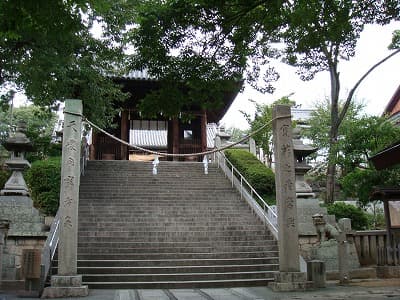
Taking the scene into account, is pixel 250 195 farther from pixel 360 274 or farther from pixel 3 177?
pixel 3 177

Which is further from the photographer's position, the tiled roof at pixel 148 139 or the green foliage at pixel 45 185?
the tiled roof at pixel 148 139

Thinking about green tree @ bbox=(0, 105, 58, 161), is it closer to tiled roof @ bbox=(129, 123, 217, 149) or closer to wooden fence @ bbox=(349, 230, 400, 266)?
tiled roof @ bbox=(129, 123, 217, 149)

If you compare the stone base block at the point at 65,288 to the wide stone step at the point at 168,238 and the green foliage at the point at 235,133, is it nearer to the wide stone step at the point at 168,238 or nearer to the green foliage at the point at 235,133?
the wide stone step at the point at 168,238

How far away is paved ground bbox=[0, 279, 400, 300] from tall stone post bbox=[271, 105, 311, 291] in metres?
0.36

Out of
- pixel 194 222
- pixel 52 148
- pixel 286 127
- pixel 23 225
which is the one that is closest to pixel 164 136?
pixel 52 148

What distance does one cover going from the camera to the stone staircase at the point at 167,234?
1007 centimetres

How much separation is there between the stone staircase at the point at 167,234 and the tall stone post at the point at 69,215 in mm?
1479

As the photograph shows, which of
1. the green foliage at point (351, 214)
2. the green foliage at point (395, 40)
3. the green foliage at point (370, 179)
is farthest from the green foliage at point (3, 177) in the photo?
the green foliage at point (395, 40)

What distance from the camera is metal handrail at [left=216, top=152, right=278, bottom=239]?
12570 mm

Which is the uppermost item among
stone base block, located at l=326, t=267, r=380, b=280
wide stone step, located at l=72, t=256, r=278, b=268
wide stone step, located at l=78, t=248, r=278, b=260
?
wide stone step, located at l=78, t=248, r=278, b=260

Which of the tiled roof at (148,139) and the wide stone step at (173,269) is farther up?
the tiled roof at (148,139)

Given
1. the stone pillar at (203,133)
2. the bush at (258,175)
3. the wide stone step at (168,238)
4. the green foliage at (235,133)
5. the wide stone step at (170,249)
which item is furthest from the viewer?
the green foliage at (235,133)

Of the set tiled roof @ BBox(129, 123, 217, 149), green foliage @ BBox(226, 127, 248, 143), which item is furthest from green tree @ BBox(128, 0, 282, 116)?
green foliage @ BBox(226, 127, 248, 143)

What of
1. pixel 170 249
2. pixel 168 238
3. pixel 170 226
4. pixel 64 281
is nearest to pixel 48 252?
pixel 64 281
